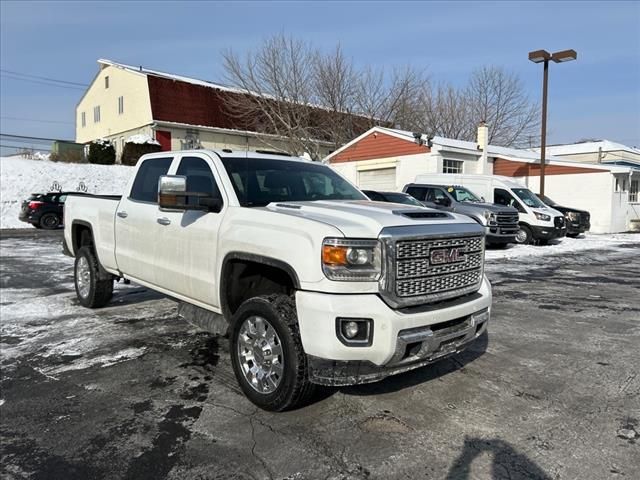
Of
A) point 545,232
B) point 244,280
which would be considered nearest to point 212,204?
point 244,280

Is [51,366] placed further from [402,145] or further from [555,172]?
[555,172]

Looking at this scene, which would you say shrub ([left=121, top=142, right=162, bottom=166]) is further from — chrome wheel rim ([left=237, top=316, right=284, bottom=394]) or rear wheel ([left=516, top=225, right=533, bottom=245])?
chrome wheel rim ([left=237, top=316, right=284, bottom=394])

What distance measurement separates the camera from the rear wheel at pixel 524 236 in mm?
16652

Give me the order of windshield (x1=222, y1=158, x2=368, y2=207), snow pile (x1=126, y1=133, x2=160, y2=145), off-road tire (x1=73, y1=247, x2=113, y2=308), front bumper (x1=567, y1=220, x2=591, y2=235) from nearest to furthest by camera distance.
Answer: windshield (x1=222, y1=158, x2=368, y2=207) → off-road tire (x1=73, y1=247, x2=113, y2=308) → front bumper (x1=567, y1=220, x2=591, y2=235) → snow pile (x1=126, y1=133, x2=160, y2=145)

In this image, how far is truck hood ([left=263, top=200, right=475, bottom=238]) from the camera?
3.35m

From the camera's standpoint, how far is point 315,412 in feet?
12.1

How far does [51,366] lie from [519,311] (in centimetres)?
578

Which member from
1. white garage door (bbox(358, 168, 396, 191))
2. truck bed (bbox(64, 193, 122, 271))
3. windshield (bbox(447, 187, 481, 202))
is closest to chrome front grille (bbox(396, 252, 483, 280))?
truck bed (bbox(64, 193, 122, 271))

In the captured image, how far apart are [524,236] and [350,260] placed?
15.1m

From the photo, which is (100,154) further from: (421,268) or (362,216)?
(421,268)

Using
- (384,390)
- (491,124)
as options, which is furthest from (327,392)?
(491,124)

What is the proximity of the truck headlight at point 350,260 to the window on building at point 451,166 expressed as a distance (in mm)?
20756

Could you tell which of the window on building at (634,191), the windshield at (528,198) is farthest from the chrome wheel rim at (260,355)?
the window on building at (634,191)

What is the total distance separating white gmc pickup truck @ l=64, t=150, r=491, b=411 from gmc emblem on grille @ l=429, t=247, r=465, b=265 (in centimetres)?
1
